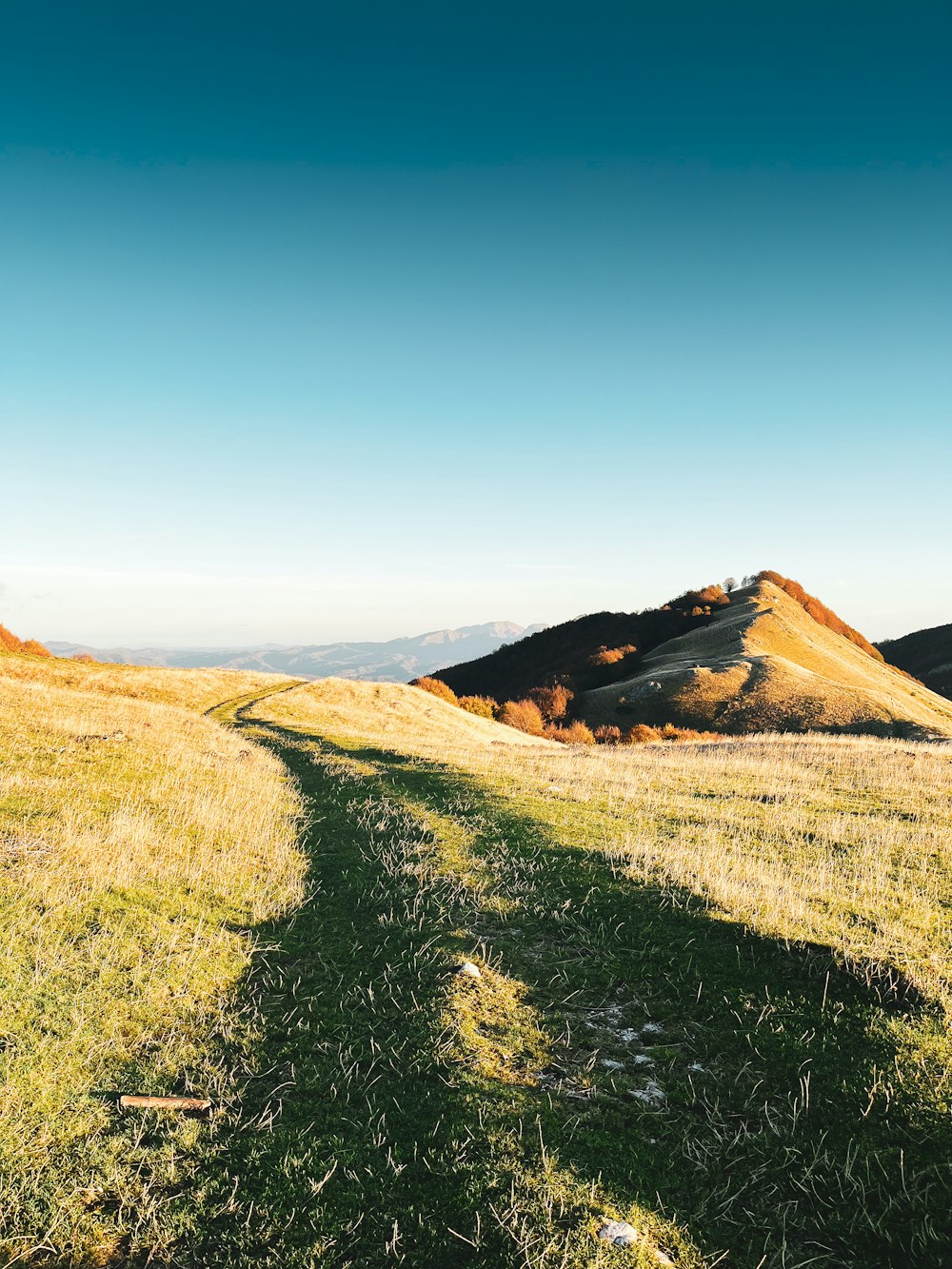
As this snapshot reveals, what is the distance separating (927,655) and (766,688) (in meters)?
81.7

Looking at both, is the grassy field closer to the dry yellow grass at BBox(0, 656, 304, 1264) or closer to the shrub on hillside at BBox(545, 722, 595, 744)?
the dry yellow grass at BBox(0, 656, 304, 1264)

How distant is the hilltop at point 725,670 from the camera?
209ft

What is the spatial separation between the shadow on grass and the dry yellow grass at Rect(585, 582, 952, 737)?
57.6m

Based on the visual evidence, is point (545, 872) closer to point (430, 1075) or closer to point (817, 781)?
point (430, 1075)

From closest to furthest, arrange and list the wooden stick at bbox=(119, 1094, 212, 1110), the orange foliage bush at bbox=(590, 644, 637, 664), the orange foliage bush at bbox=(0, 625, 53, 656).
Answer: the wooden stick at bbox=(119, 1094, 212, 1110) < the orange foliage bush at bbox=(0, 625, 53, 656) < the orange foliage bush at bbox=(590, 644, 637, 664)

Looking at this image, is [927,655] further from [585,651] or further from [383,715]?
[383,715]

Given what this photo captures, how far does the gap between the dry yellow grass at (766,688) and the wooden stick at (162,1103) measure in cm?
6198

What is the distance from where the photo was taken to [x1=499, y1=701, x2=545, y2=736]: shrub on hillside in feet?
213

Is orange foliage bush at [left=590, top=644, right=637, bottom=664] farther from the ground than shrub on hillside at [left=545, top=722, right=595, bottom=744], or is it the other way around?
orange foliage bush at [left=590, top=644, right=637, bottom=664]

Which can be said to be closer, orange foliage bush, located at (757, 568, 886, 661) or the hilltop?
the hilltop

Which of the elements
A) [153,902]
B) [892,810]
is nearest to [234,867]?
[153,902]

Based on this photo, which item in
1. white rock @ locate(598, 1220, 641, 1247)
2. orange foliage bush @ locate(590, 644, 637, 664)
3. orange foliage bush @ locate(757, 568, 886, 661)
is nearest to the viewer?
white rock @ locate(598, 1220, 641, 1247)

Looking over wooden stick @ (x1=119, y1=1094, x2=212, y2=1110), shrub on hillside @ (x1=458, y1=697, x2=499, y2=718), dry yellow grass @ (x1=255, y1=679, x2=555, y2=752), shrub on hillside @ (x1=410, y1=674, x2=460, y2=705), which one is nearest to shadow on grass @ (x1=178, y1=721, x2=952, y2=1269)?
wooden stick @ (x1=119, y1=1094, x2=212, y2=1110)

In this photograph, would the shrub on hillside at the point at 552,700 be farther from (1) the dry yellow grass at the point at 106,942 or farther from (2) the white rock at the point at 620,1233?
(2) the white rock at the point at 620,1233
